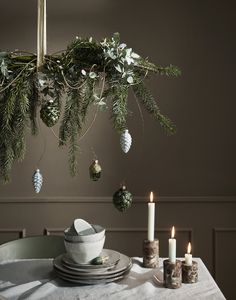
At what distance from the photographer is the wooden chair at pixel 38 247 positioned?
6.45ft

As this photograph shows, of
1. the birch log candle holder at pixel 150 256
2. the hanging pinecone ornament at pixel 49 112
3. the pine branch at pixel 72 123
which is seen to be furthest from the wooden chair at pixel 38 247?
the hanging pinecone ornament at pixel 49 112

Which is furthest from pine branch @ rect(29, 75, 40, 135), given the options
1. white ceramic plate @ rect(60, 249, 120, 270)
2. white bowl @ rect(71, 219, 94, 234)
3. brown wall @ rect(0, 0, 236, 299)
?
brown wall @ rect(0, 0, 236, 299)

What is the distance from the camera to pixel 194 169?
2.68m

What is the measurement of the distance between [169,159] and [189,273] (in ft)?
4.29

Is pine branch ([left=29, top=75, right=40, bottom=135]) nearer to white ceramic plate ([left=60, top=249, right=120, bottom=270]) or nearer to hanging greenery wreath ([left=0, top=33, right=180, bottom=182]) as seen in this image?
hanging greenery wreath ([left=0, top=33, right=180, bottom=182])

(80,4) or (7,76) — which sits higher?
(80,4)

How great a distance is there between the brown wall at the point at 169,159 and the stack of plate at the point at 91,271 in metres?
1.20

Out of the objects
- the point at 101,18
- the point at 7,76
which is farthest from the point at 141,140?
the point at 7,76

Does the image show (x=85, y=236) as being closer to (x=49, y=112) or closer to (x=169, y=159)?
(x=49, y=112)

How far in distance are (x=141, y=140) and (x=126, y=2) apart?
2.66 feet

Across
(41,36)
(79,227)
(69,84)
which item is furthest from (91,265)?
(41,36)

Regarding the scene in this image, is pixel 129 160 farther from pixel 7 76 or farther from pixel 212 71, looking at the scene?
pixel 7 76

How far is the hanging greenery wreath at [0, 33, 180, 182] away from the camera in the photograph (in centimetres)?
119

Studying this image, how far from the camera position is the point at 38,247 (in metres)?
2.00
